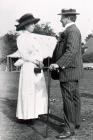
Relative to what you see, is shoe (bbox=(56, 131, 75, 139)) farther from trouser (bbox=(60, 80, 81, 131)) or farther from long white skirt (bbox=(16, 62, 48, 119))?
long white skirt (bbox=(16, 62, 48, 119))

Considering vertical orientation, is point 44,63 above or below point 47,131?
above

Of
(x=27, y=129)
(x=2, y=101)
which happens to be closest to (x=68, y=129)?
(x=27, y=129)

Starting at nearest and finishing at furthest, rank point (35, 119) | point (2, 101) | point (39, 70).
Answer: point (39, 70) → point (35, 119) → point (2, 101)

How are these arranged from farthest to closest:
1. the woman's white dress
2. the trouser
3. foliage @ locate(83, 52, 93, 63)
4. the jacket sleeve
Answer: foliage @ locate(83, 52, 93, 63) < the woman's white dress < the trouser < the jacket sleeve

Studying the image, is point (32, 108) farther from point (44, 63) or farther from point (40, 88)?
point (44, 63)

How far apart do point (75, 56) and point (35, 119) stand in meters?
2.03

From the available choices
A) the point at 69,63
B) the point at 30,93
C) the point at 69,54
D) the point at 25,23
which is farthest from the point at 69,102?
the point at 25,23

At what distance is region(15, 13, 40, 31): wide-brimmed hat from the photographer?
7191 millimetres

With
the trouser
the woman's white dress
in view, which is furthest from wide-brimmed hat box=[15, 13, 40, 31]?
→ the trouser

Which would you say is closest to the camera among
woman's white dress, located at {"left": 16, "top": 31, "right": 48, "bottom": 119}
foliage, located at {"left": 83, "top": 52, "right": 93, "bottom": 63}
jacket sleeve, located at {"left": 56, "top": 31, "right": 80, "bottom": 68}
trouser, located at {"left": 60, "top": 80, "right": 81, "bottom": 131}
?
jacket sleeve, located at {"left": 56, "top": 31, "right": 80, "bottom": 68}

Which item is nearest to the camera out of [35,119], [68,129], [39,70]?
[68,129]

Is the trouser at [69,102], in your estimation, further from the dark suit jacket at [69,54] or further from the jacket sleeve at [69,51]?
the jacket sleeve at [69,51]

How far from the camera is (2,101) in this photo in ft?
35.1

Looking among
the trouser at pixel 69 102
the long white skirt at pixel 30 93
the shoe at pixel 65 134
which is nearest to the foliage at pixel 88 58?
the long white skirt at pixel 30 93
